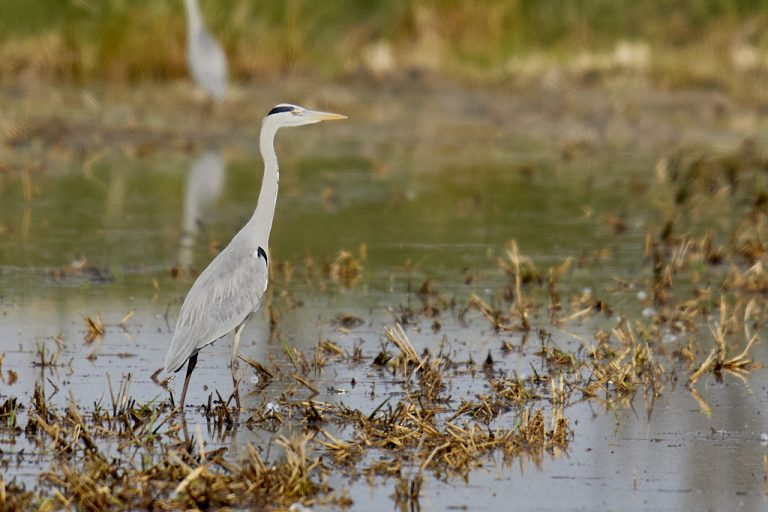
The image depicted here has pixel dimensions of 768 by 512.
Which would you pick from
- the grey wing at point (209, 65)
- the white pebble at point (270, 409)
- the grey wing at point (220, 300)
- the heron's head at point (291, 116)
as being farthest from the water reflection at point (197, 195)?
the white pebble at point (270, 409)

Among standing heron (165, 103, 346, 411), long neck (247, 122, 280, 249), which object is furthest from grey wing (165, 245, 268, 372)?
long neck (247, 122, 280, 249)

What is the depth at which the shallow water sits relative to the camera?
509 centimetres

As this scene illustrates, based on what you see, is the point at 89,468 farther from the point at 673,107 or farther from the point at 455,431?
the point at 673,107

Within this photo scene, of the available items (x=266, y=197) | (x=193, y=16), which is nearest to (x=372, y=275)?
(x=266, y=197)

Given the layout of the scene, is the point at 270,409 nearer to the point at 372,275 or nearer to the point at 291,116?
the point at 291,116

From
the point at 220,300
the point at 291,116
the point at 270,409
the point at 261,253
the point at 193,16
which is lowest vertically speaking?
the point at 270,409

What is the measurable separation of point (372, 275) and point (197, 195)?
3602 millimetres

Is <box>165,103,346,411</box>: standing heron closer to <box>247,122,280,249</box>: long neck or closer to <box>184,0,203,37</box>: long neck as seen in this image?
<box>247,122,280,249</box>: long neck

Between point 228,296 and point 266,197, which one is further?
point 266,197

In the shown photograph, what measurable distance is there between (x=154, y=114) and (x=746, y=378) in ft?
37.5

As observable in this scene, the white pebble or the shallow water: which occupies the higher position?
the shallow water

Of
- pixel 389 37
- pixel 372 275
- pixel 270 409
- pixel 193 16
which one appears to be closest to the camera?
pixel 270 409

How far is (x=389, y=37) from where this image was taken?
833 inches

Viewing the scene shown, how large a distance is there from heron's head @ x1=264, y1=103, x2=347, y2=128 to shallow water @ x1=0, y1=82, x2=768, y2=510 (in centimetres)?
109
